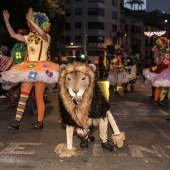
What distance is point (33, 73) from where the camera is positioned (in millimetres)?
7105

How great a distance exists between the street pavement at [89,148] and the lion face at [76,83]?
0.88m

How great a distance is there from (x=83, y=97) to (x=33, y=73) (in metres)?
1.88

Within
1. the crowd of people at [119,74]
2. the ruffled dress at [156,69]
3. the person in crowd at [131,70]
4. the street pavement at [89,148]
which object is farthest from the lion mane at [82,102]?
the person in crowd at [131,70]

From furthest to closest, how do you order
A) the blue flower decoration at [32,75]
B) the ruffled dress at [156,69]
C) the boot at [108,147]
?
1. the ruffled dress at [156,69]
2. the blue flower decoration at [32,75]
3. the boot at [108,147]

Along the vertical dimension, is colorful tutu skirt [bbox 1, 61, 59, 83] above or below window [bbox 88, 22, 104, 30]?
below

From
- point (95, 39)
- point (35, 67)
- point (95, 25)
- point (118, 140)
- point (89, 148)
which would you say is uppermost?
point (95, 25)

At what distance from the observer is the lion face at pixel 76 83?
5.41 meters

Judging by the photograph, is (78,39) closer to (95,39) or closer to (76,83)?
(95,39)

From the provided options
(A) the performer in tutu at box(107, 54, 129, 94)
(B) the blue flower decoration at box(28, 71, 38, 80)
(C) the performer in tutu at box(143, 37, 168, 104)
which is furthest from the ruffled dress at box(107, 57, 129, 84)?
(B) the blue flower decoration at box(28, 71, 38, 80)

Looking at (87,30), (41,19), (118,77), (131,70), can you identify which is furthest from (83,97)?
(87,30)

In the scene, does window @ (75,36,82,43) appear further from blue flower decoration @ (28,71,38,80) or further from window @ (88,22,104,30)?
blue flower decoration @ (28,71,38,80)

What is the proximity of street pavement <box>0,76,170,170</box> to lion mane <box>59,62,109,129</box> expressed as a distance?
0.50 meters

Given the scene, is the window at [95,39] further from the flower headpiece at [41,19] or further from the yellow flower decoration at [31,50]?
the yellow flower decoration at [31,50]

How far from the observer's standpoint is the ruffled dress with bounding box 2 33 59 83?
7086 mm
